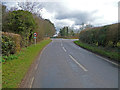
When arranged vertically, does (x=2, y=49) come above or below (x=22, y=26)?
below

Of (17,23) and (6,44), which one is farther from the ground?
(17,23)

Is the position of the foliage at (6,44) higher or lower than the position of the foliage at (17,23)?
lower

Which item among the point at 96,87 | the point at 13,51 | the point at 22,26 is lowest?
the point at 96,87

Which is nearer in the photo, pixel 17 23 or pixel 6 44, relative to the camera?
pixel 6 44

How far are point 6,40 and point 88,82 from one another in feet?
23.6

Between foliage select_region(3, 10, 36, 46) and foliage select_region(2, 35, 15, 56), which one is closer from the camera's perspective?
foliage select_region(2, 35, 15, 56)

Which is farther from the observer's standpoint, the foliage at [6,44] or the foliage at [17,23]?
the foliage at [17,23]

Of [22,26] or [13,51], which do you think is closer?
[13,51]

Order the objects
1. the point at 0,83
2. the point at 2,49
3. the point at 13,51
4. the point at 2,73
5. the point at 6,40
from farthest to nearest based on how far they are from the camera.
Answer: the point at 13,51 < the point at 6,40 < the point at 2,49 < the point at 2,73 < the point at 0,83

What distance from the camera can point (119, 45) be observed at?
37.2 ft

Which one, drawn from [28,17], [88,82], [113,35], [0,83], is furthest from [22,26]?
[88,82]

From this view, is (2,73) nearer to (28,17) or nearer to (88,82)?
(88,82)

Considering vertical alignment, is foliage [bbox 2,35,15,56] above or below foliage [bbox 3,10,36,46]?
below

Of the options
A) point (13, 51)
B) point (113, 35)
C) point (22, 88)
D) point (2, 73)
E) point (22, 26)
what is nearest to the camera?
point (22, 88)
